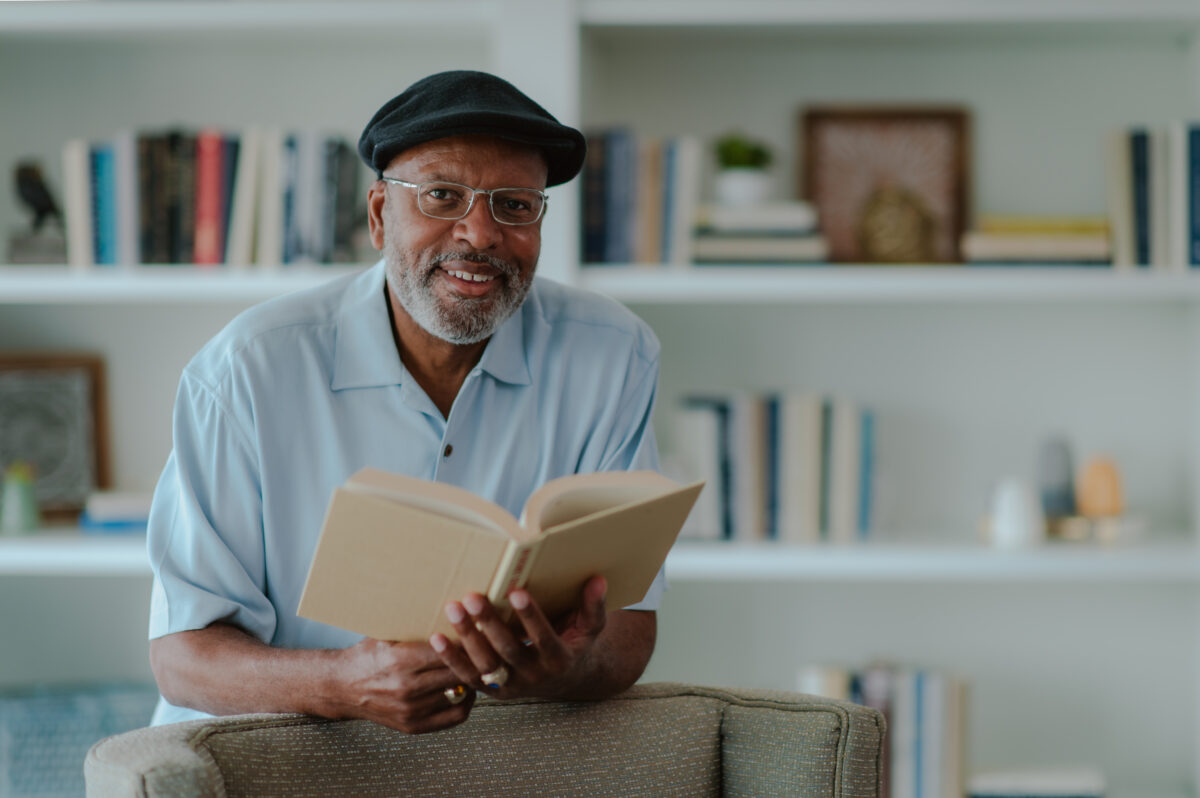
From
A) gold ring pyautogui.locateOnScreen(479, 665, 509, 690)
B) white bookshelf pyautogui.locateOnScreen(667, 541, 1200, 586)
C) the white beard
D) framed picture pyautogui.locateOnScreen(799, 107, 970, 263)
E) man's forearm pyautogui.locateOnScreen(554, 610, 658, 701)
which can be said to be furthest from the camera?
framed picture pyautogui.locateOnScreen(799, 107, 970, 263)

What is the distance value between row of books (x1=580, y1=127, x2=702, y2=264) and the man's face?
721mm

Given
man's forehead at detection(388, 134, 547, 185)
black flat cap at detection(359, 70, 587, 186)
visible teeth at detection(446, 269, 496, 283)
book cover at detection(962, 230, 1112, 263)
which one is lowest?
visible teeth at detection(446, 269, 496, 283)

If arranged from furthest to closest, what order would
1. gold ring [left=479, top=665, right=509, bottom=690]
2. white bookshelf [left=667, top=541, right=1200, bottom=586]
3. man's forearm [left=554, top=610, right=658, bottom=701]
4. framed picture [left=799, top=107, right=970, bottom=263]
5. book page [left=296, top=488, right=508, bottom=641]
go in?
framed picture [left=799, top=107, right=970, bottom=263]
white bookshelf [left=667, top=541, right=1200, bottom=586]
man's forearm [left=554, top=610, right=658, bottom=701]
gold ring [left=479, top=665, right=509, bottom=690]
book page [left=296, top=488, right=508, bottom=641]

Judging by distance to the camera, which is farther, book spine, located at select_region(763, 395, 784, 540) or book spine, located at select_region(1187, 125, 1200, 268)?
book spine, located at select_region(763, 395, 784, 540)

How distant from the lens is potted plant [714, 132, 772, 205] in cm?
200

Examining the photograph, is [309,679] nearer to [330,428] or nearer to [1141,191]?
[330,428]

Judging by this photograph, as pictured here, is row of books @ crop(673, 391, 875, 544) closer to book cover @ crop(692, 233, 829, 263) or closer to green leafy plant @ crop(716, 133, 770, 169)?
book cover @ crop(692, 233, 829, 263)

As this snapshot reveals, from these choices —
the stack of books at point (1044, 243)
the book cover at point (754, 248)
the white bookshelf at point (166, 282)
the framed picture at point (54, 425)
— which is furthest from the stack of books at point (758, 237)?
the framed picture at point (54, 425)

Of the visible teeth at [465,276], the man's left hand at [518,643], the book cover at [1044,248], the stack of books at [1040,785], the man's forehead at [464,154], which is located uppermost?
the man's forehead at [464,154]

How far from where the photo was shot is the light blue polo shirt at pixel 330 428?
118 centimetres

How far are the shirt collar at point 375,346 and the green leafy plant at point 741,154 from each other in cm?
81

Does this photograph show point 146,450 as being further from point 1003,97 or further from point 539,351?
point 1003,97

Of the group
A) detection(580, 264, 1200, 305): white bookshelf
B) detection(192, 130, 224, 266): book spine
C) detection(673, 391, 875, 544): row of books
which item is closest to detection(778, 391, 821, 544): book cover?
detection(673, 391, 875, 544): row of books

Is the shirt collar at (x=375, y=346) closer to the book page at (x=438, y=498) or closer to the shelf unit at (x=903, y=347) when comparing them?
the book page at (x=438, y=498)
